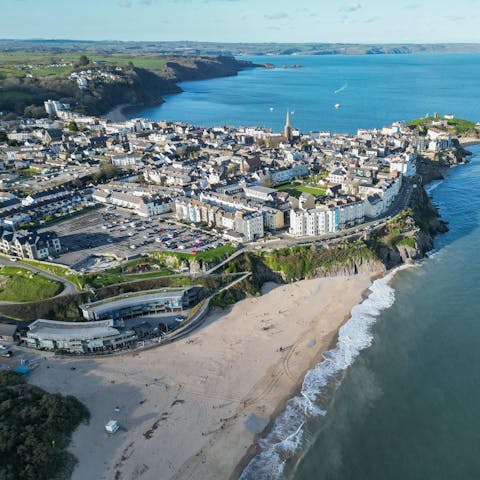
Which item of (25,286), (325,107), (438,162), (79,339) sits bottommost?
(325,107)

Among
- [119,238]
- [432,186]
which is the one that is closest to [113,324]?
[119,238]

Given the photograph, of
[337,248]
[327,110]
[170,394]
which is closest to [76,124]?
[327,110]

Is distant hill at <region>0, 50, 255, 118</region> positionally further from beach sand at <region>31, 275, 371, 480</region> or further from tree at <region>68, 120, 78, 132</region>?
beach sand at <region>31, 275, 371, 480</region>

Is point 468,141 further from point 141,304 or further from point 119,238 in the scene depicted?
point 141,304

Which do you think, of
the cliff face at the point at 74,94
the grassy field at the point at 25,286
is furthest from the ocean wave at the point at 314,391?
the cliff face at the point at 74,94

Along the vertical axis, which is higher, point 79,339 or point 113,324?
point 79,339

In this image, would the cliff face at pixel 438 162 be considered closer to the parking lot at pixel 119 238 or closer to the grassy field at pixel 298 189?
the grassy field at pixel 298 189
